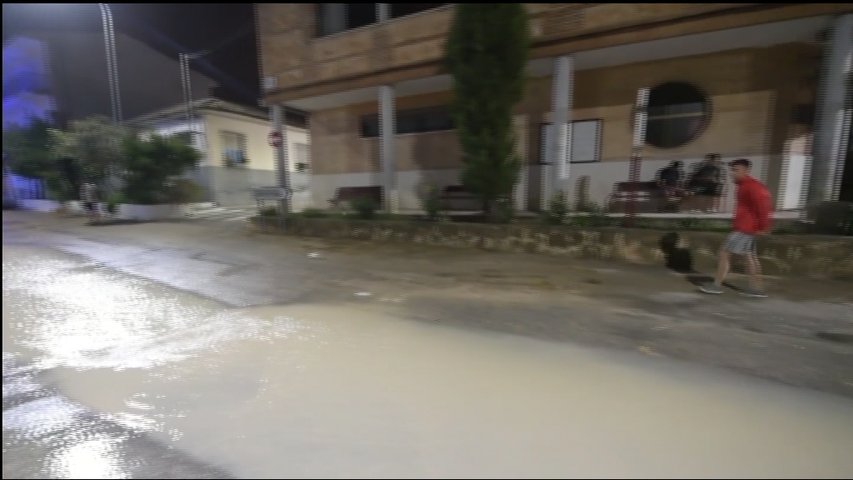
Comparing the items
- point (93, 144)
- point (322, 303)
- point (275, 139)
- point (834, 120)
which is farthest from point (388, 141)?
point (93, 144)

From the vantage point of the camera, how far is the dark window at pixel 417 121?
11.6 meters

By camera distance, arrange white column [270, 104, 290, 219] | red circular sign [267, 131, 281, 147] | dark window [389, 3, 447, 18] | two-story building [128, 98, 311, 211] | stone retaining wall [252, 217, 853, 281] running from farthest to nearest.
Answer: two-story building [128, 98, 311, 211]
red circular sign [267, 131, 281, 147]
white column [270, 104, 290, 219]
dark window [389, 3, 447, 18]
stone retaining wall [252, 217, 853, 281]

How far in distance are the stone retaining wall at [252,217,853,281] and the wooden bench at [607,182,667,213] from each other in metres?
2.50

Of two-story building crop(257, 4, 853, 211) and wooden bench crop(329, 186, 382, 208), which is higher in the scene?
two-story building crop(257, 4, 853, 211)

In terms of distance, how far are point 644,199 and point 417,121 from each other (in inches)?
267

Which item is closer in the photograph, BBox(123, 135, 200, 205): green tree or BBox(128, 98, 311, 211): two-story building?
BBox(123, 135, 200, 205): green tree

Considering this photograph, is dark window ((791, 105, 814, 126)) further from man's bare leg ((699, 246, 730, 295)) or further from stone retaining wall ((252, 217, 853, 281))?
man's bare leg ((699, 246, 730, 295))

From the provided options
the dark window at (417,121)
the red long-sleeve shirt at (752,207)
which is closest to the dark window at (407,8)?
the dark window at (417,121)

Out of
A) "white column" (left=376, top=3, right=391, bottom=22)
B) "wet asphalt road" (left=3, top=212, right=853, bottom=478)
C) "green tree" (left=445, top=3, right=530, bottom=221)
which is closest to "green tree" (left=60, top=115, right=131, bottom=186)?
"wet asphalt road" (left=3, top=212, right=853, bottom=478)

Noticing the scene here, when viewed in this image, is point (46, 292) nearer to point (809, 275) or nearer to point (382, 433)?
point (382, 433)

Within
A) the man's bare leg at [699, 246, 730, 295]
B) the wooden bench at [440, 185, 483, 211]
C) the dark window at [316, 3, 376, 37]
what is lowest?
the man's bare leg at [699, 246, 730, 295]

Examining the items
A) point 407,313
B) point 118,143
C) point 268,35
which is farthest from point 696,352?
point 118,143

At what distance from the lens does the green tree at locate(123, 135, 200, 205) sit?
543 inches

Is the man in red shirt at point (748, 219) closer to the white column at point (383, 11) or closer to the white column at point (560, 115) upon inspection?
the white column at point (560, 115)
